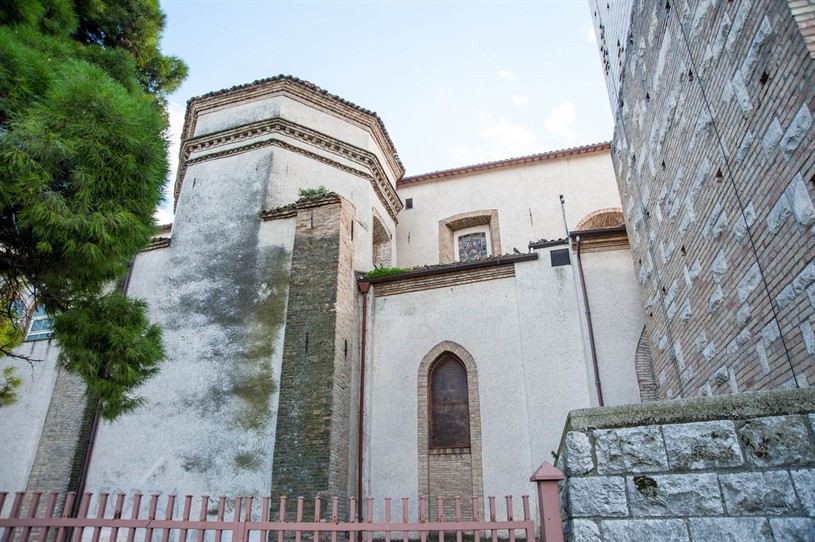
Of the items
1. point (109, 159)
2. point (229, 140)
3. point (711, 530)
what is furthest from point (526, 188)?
point (711, 530)

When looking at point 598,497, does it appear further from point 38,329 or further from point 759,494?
point 38,329

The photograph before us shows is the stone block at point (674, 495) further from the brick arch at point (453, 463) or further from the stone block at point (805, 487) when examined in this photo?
the brick arch at point (453, 463)

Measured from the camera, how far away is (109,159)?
5.70 metres

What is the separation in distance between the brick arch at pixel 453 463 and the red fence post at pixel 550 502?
6.58 metres

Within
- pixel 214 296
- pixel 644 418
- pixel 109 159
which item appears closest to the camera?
pixel 644 418

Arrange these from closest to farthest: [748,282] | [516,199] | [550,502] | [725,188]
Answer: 1. [550,502]
2. [748,282]
3. [725,188]
4. [516,199]

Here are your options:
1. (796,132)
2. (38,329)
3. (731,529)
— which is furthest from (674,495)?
(38,329)

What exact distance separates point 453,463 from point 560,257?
4.81 m

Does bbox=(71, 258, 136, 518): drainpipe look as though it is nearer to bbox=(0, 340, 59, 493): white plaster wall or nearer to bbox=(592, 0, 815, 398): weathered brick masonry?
bbox=(0, 340, 59, 493): white plaster wall

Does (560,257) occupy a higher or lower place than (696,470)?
higher

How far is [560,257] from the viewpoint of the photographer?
1199 centimetres

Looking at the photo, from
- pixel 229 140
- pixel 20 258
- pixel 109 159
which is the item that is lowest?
pixel 20 258

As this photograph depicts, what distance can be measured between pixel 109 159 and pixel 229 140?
913cm

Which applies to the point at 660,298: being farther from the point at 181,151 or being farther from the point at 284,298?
the point at 181,151
